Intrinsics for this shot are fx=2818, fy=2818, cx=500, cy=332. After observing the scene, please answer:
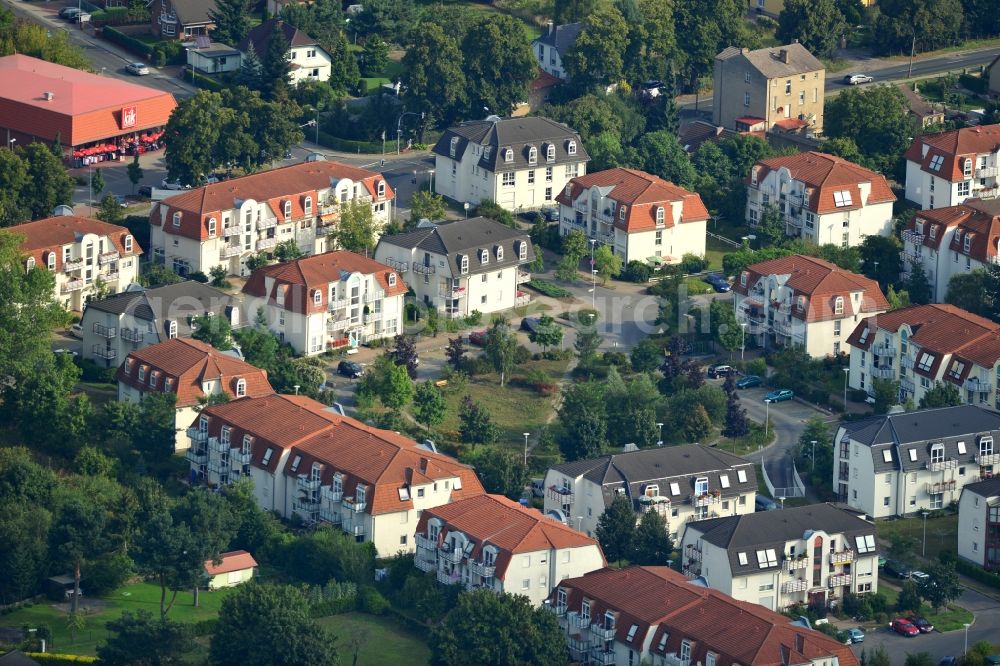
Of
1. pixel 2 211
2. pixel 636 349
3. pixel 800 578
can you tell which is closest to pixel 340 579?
pixel 800 578

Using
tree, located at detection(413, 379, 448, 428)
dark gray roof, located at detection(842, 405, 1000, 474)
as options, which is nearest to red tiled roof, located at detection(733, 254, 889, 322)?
dark gray roof, located at detection(842, 405, 1000, 474)

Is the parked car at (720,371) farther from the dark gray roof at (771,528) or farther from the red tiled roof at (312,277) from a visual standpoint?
the dark gray roof at (771,528)

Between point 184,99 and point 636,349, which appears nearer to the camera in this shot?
point 636,349

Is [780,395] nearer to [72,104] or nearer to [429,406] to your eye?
[429,406]

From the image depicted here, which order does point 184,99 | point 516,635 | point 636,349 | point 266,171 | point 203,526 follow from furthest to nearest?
point 184,99 < point 266,171 < point 636,349 < point 203,526 < point 516,635

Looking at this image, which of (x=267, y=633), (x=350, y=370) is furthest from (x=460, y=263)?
(x=267, y=633)

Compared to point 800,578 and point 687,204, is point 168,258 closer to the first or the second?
point 687,204

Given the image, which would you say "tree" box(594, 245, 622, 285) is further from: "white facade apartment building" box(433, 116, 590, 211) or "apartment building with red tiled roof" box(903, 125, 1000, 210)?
"apartment building with red tiled roof" box(903, 125, 1000, 210)
